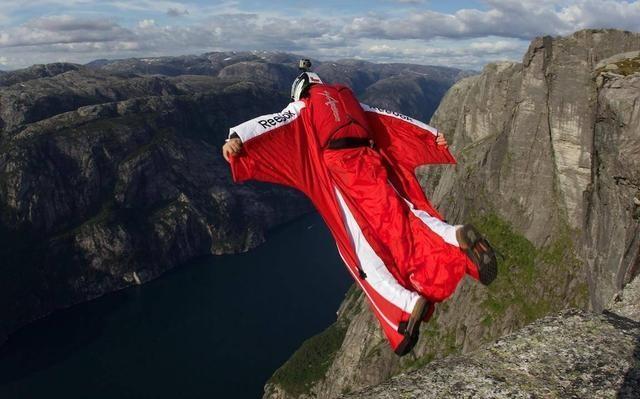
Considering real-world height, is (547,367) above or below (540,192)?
above

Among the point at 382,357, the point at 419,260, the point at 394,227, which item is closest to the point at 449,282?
the point at 419,260

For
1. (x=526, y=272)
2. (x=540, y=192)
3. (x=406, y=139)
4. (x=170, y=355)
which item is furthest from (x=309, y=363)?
(x=406, y=139)

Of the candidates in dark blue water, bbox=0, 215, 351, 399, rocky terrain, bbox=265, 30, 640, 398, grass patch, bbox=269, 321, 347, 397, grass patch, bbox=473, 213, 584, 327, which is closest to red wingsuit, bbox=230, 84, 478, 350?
rocky terrain, bbox=265, 30, 640, 398

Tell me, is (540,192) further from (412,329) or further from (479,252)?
(412,329)

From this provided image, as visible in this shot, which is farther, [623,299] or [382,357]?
[382,357]

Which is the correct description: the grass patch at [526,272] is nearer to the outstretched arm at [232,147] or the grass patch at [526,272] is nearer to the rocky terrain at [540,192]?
the rocky terrain at [540,192]

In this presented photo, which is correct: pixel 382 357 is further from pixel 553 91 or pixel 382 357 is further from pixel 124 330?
pixel 124 330

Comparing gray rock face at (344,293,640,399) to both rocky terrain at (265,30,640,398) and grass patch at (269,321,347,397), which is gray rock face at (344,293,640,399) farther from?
grass patch at (269,321,347,397)
